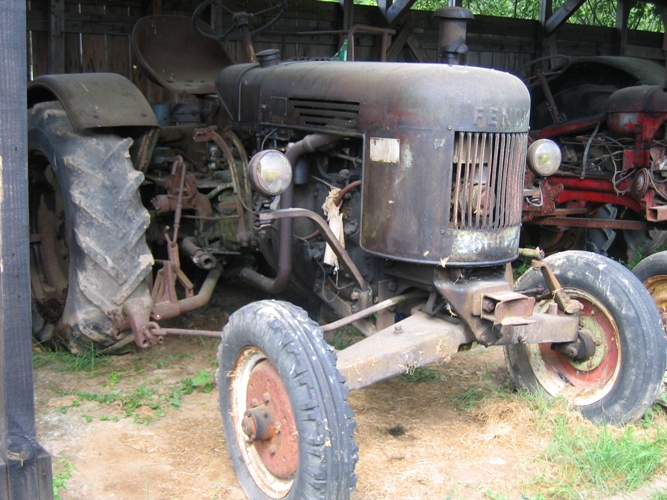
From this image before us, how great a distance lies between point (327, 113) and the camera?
335 cm

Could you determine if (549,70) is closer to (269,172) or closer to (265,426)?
(269,172)

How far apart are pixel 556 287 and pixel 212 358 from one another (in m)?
1.85

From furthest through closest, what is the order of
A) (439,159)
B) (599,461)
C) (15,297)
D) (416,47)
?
(416,47)
(599,461)
(439,159)
(15,297)

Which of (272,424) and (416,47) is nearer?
(272,424)

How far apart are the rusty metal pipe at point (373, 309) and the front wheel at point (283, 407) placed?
12.7 inches

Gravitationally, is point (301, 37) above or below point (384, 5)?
below

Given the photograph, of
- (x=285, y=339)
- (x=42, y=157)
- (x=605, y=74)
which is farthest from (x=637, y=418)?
(x=605, y=74)

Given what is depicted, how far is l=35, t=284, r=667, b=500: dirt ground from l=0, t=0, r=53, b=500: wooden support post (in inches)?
16.2

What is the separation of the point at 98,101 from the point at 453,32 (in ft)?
5.60

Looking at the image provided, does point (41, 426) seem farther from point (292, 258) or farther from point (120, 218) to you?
point (292, 258)

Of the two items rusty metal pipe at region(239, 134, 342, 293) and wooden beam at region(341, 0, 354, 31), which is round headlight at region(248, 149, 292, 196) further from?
wooden beam at region(341, 0, 354, 31)

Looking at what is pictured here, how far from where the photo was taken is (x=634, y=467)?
9.81 feet

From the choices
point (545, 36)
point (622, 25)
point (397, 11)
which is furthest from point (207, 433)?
point (622, 25)

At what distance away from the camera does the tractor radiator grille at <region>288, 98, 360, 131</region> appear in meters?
3.20
